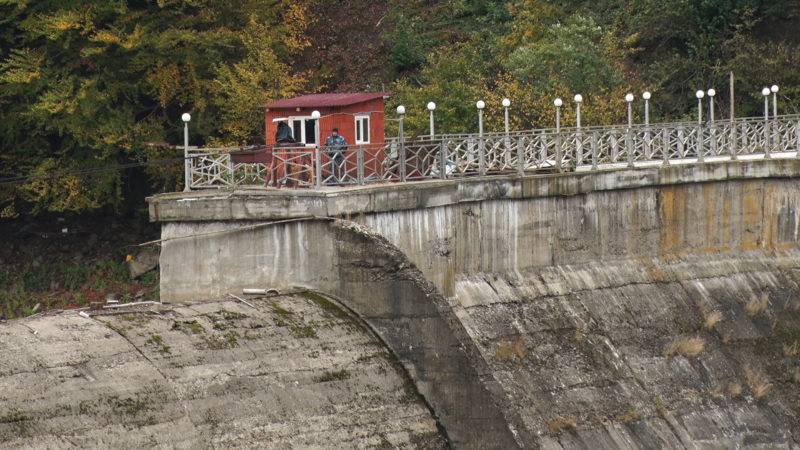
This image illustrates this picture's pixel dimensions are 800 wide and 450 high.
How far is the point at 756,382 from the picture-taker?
28906mm

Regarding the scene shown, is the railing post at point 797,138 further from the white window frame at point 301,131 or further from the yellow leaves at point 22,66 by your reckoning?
the yellow leaves at point 22,66

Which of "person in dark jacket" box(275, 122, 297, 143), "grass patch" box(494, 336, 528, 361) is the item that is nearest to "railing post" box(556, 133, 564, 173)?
"grass patch" box(494, 336, 528, 361)

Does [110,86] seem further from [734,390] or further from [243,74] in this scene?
[734,390]

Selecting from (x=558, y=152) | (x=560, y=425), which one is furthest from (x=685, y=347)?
(x=560, y=425)

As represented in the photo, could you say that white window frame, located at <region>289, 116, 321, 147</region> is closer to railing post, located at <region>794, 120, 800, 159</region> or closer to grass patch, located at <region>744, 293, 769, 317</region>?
grass patch, located at <region>744, 293, 769, 317</region>

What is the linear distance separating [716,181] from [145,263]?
55.0 ft

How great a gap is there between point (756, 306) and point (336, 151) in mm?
10194

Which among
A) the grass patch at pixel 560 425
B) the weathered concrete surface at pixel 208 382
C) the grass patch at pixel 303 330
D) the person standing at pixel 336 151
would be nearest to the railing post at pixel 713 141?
the grass patch at pixel 560 425

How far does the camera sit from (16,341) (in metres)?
19.8

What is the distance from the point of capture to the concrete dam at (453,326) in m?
20.4

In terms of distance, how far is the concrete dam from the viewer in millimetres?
20359

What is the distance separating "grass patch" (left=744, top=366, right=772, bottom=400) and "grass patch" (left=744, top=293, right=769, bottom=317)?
6.34 feet

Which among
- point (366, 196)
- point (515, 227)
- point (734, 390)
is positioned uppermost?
point (366, 196)

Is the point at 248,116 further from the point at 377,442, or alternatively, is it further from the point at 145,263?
the point at 377,442
